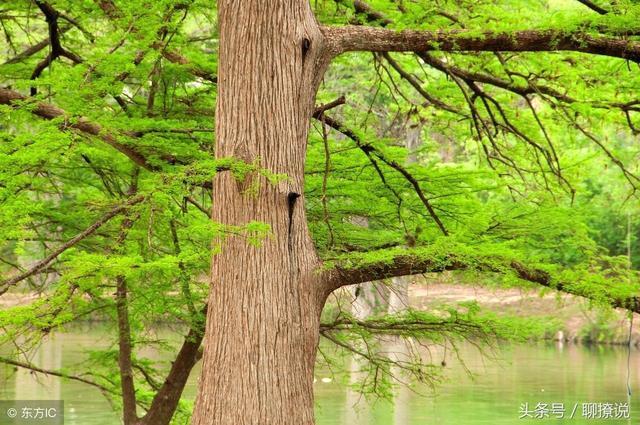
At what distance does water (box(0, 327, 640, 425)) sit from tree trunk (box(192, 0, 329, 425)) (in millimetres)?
8125

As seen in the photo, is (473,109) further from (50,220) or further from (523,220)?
(50,220)

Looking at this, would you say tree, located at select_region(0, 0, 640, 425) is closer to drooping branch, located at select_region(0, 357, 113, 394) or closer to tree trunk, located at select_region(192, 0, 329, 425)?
tree trunk, located at select_region(192, 0, 329, 425)

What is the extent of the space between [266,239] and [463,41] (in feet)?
5.22

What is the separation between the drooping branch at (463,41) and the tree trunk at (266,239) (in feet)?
0.62

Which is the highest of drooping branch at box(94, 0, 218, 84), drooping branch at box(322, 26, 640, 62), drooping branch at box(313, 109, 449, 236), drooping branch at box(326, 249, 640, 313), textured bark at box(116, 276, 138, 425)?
drooping branch at box(94, 0, 218, 84)

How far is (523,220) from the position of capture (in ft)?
22.3

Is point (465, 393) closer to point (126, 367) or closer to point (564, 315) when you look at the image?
point (564, 315)

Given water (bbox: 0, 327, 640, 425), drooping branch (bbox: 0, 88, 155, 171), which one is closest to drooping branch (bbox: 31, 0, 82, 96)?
drooping branch (bbox: 0, 88, 155, 171)

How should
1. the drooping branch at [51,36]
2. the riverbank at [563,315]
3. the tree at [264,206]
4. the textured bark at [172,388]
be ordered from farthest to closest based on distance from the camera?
the riverbank at [563,315] → the textured bark at [172,388] → the drooping branch at [51,36] → the tree at [264,206]

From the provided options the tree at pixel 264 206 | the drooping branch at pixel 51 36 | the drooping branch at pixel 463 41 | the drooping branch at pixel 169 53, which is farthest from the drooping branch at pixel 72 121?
the drooping branch at pixel 463 41

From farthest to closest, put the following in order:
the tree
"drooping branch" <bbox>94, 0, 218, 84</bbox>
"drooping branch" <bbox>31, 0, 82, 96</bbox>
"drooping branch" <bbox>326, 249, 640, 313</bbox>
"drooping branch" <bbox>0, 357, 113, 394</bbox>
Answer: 1. "drooping branch" <bbox>0, 357, 113, 394</bbox>
2. "drooping branch" <bbox>31, 0, 82, 96</bbox>
3. "drooping branch" <bbox>94, 0, 218, 84</bbox>
4. "drooping branch" <bbox>326, 249, 640, 313</bbox>
5. the tree

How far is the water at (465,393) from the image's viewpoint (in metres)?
15.7

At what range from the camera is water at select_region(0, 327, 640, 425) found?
15.7 m

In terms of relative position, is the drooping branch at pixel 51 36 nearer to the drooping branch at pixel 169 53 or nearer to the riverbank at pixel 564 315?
the drooping branch at pixel 169 53
